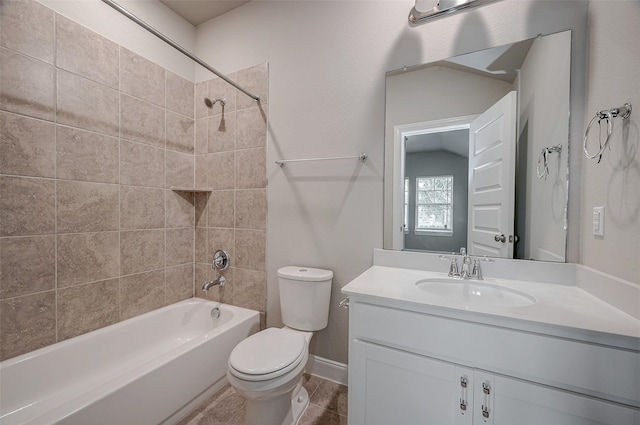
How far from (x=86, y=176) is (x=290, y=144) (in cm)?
125

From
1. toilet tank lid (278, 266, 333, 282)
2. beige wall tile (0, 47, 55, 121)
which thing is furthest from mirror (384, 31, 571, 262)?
beige wall tile (0, 47, 55, 121)

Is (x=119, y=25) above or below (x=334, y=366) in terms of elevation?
above

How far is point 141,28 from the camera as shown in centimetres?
184

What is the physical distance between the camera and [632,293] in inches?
33.3

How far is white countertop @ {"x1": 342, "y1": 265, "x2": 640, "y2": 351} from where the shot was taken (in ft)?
2.49

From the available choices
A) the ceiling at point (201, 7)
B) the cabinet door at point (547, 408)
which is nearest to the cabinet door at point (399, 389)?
the cabinet door at point (547, 408)

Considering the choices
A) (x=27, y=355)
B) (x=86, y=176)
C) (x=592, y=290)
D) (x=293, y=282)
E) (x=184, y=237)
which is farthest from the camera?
(x=184, y=237)

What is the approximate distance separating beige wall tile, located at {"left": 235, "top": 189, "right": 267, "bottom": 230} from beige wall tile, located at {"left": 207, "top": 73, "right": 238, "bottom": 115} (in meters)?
0.69

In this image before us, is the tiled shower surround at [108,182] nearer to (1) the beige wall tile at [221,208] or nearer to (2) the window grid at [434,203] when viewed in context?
(1) the beige wall tile at [221,208]

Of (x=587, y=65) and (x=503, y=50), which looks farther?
(x=503, y=50)

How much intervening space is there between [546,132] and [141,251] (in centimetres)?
252

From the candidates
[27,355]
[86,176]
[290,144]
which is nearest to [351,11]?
[290,144]

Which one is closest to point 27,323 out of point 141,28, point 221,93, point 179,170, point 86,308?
point 86,308

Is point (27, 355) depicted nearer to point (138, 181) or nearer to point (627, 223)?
point (138, 181)
